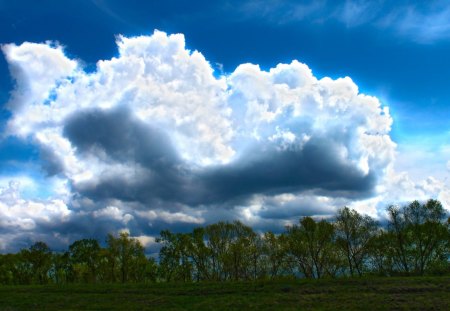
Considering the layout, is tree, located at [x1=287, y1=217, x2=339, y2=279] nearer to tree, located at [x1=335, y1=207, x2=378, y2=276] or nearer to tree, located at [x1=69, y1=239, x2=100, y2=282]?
tree, located at [x1=335, y1=207, x2=378, y2=276]

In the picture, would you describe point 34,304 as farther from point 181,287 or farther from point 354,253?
point 354,253

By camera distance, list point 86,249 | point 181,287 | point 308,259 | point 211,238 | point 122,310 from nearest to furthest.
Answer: point 122,310 → point 181,287 → point 308,259 → point 211,238 → point 86,249

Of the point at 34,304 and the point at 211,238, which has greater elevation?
the point at 211,238

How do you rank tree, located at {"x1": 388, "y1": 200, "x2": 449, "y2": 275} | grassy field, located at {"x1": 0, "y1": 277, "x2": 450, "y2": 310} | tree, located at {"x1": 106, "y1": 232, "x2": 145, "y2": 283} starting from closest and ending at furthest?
1. grassy field, located at {"x1": 0, "y1": 277, "x2": 450, "y2": 310}
2. tree, located at {"x1": 388, "y1": 200, "x2": 449, "y2": 275}
3. tree, located at {"x1": 106, "y1": 232, "x2": 145, "y2": 283}

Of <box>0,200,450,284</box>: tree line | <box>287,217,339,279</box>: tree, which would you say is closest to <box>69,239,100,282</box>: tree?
<box>0,200,450,284</box>: tree line

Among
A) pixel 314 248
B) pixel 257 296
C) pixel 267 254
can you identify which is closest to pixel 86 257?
pixel 267 254

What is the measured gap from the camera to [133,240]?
327ft

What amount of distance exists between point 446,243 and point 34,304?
241ft

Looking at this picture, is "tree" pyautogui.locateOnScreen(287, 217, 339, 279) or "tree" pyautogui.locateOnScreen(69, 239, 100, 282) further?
"tree" pyautogui.locateOnScreen(69, 239, 100, 282)

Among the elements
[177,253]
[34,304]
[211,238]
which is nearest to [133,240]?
[177,253]

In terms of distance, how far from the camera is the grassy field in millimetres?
43250

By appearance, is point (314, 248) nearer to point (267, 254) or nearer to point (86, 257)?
point (267, 254)

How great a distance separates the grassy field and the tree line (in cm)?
2992

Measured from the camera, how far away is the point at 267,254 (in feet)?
309
